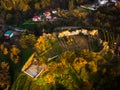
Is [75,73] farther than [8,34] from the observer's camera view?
No

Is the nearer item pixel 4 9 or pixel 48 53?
pixel 48 53

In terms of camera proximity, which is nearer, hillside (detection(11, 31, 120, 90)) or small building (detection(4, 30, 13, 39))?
hillside (detection(11, 31, 120, 90))

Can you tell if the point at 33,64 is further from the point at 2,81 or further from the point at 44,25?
the point at 44,25

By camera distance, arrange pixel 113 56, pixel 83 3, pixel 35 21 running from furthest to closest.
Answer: pixel 83 3 < pixel 35 21 < pixel 113 56

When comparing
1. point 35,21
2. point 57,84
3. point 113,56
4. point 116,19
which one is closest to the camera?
point 57,84

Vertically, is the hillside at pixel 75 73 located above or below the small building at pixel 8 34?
below

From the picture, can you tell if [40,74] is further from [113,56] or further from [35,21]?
[35,21]

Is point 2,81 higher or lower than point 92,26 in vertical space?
lower

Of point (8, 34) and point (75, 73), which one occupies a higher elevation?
point (8, 34)

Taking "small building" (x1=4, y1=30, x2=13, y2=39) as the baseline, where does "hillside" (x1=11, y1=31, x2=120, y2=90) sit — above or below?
below

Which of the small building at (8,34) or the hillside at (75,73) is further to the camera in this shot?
the small building at (8,34)

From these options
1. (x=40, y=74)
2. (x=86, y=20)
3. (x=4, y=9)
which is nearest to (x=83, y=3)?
(x=86, y=20)
